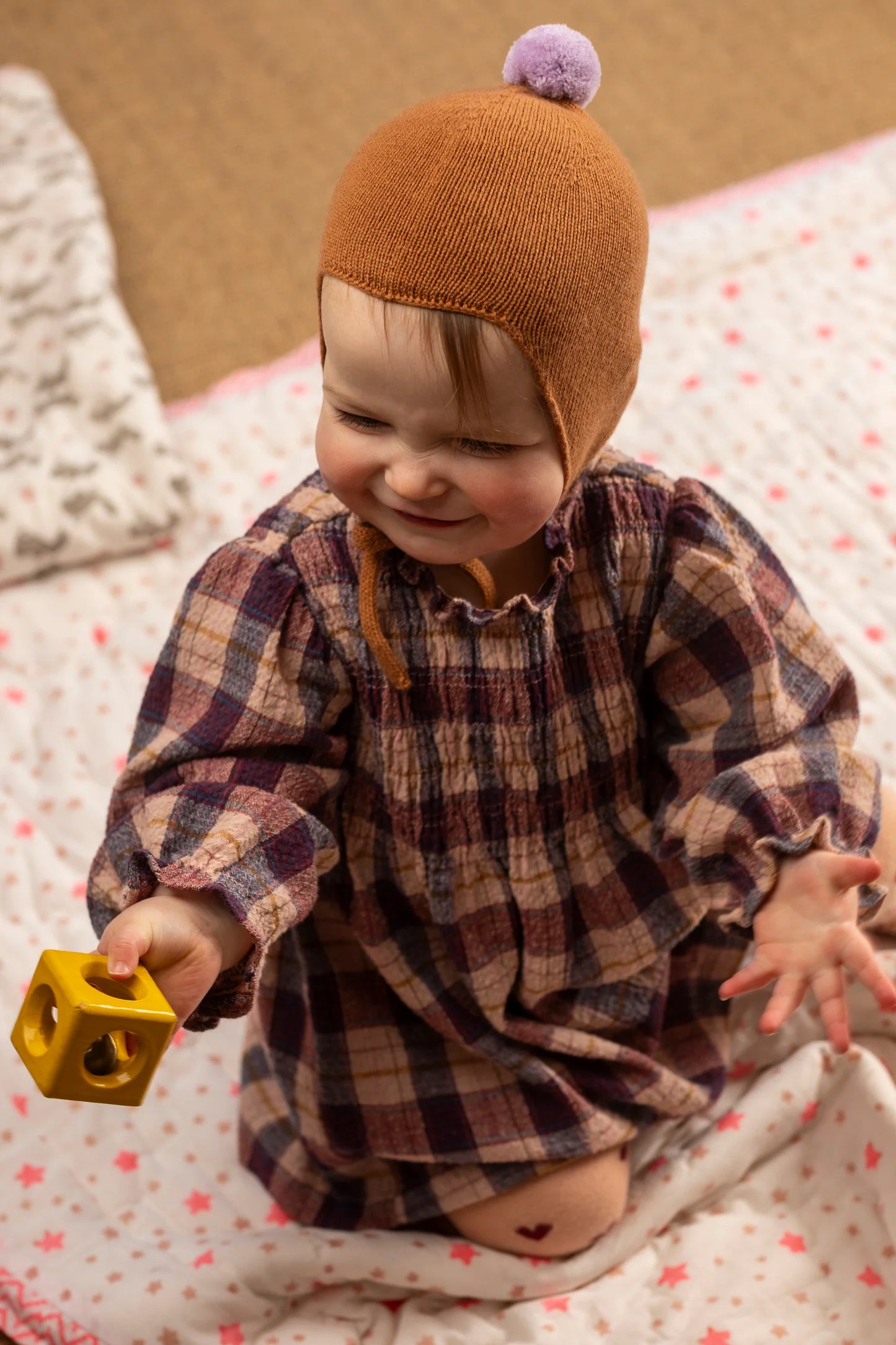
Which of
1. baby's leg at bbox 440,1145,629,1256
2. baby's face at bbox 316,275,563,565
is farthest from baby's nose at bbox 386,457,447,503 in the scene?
baby's leg at bbox 440,1145,629,1256

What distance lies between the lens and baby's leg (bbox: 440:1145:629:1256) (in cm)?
93

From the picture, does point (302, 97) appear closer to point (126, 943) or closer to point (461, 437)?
point (461, 437)

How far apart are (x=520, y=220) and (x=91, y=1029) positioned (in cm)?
41

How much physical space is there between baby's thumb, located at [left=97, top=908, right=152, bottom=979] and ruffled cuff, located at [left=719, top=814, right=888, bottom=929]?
0.33 m

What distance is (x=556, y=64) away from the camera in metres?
0.67

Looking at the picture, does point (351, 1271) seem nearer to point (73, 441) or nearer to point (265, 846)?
point (265, 846)

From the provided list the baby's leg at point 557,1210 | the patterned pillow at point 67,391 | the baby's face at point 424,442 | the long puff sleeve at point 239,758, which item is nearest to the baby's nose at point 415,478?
the baby's face at point 424,442

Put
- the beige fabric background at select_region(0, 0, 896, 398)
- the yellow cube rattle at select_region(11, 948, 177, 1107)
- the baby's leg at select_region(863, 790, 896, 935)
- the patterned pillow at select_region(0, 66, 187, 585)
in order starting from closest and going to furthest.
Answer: the yellow cube rattle at select_region(11, 948, 177, 1107)
the baby's leg at select_region(863, 790, 896, 935)
the patterned pillow at select_region(0, 66, 187, 585)
the beige fabric background at select_region(0, 0, 896, 398)

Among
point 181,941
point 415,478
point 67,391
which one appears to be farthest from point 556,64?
point 67,391

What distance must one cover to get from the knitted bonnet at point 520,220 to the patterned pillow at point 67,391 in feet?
2.45

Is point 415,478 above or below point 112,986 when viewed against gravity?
above

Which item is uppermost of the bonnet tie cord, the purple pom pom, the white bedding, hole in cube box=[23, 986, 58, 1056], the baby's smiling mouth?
the purple pom pom

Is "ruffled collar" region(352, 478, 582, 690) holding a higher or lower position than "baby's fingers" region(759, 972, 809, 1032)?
higher

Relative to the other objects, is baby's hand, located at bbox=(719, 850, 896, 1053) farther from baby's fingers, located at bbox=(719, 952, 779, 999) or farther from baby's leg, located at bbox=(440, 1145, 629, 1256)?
baby's leg, located at bbox=(440, 1145, 629, 1256)
